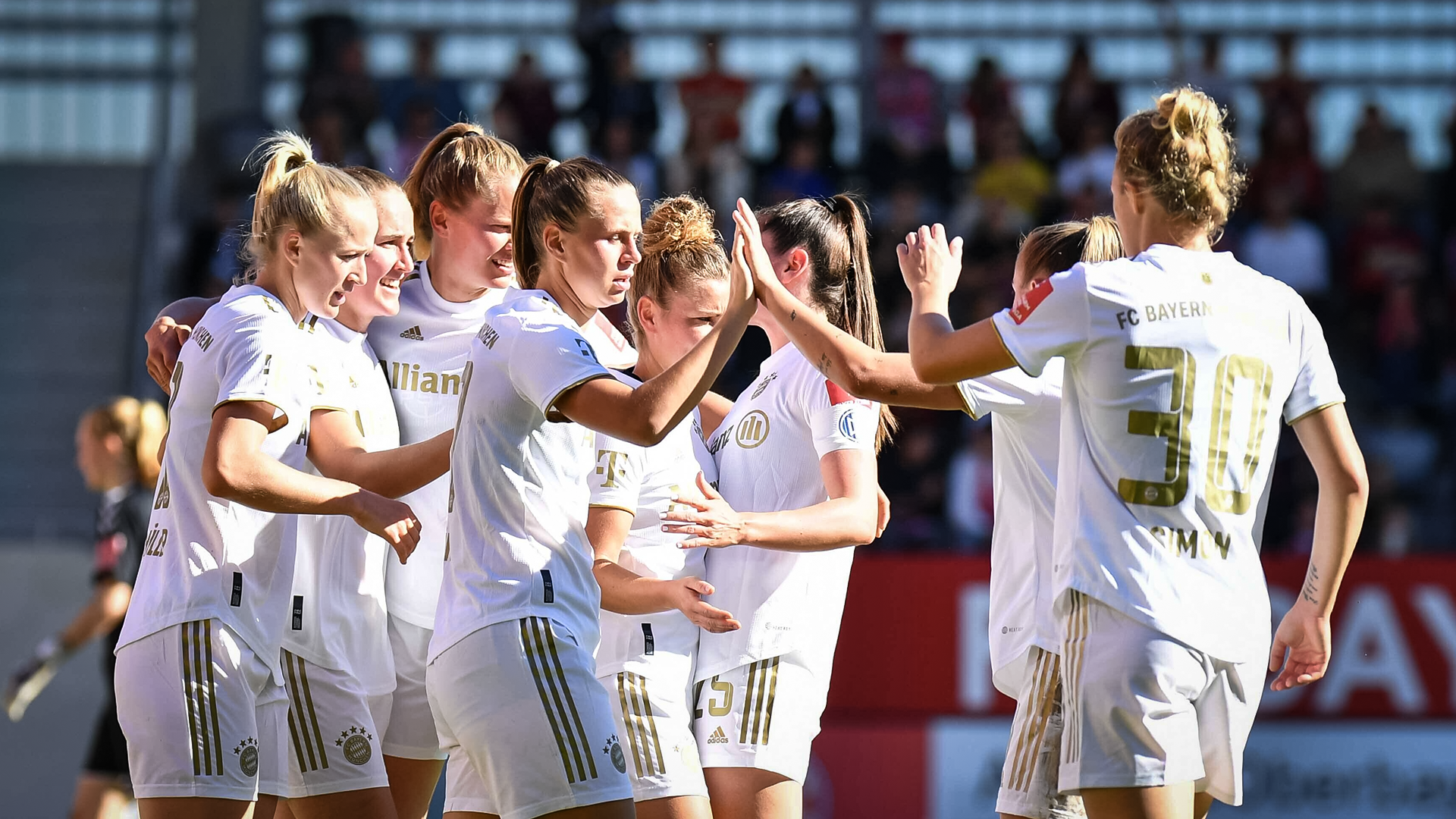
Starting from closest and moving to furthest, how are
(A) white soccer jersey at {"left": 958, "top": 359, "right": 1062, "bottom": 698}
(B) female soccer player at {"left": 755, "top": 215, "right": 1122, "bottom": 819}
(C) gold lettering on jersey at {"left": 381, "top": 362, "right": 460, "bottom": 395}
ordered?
(B) female soccer player at {"left": 755, "top": 215, "right": 1122, "bottom": 819} → (A) white soccer jersey at {"left": 958, "top": 359, "right": 1062, "bottom": 698} → (C) gold lettering on jersey at {"left": 381, "top": 362, "right": 460, "bottom": 395}

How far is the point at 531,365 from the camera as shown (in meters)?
3.32

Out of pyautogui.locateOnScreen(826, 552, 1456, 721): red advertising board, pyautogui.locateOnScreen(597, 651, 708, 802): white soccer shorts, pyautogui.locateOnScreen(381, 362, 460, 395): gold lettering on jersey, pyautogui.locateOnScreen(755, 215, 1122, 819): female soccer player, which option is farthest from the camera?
pyautogui.locateOnScreen(826, 552, 1456, 721): red advertising board

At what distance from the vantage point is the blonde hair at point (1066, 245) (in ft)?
13.3

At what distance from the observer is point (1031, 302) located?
3354 millimetres

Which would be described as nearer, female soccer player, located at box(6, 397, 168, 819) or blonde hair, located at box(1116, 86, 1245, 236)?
blonde hair, located at box(1116, 86, 1245, 236)

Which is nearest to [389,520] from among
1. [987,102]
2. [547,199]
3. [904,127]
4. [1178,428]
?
[547,199]

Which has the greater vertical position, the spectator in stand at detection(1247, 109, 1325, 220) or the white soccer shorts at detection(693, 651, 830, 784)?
the spectator in stand at detection(1247, 109, 1325, 220)

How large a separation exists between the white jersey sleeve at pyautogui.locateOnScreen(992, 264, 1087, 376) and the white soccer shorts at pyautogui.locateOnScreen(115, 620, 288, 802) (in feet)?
6.22

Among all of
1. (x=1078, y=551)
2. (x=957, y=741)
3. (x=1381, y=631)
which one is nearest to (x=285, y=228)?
(x=1078, y=551)

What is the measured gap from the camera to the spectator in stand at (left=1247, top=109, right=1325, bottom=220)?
522 inches

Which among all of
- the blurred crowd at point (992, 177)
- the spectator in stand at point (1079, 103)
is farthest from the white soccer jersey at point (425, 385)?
the spectator in stand at point (1079, 103)

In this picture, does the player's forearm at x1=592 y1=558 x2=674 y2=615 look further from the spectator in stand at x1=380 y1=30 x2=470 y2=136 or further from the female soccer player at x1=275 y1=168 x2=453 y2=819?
the spectator in stand at x1=380 y1=30 x2=470 y2=136

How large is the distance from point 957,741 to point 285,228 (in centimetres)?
604

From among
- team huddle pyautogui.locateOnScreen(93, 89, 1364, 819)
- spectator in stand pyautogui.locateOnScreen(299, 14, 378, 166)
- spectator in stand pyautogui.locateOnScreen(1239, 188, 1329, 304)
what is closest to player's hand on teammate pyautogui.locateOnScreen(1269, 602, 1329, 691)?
team huddle pyautogui.locateOnScreen(93, 89, 1364, 819)
